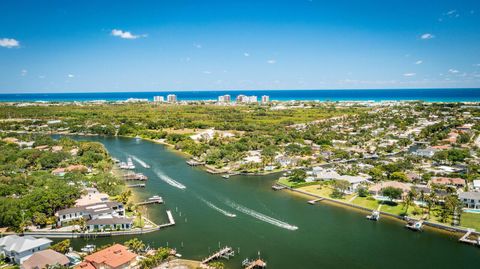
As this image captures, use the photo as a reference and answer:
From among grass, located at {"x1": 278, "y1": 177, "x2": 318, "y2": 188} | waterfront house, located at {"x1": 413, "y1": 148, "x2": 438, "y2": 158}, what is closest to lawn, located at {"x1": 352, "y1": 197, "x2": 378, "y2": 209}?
grass, located at {"x1": 278, "y1": 177, "x2": 318, "y2": 188}

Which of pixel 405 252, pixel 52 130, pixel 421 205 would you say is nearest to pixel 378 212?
pixel 421 205

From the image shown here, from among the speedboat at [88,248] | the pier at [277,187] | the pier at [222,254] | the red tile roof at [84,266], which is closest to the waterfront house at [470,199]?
the pier at [277,187]

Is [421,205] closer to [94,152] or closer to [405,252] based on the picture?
[405,252]

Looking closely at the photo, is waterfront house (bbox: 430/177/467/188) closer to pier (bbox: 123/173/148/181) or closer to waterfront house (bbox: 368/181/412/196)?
waterfront house (bbox: 368/181/412/196)

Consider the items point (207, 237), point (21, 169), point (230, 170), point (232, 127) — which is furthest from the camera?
point (232, 127)

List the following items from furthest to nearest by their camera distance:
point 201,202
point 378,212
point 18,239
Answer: point 201,202, point 378,212, point 18,239

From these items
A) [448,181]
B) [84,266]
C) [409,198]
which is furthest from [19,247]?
[448,181]

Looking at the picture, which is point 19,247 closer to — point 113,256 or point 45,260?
point 45,260

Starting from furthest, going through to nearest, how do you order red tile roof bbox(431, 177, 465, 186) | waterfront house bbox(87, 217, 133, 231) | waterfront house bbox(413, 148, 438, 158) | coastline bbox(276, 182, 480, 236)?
waterfront house bbox(413, 148, 438, 158) → red tile roof bbox(431, 177, 465, 186) → waterfront house bbox(87, 217, 133, 231) → coastline bbox(276, 182, 480, 236)
